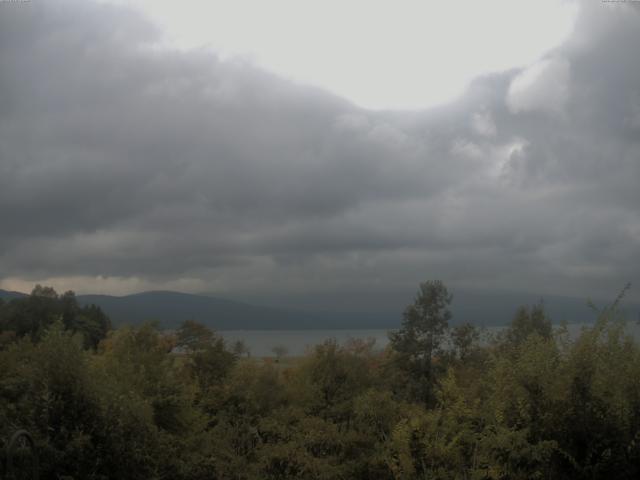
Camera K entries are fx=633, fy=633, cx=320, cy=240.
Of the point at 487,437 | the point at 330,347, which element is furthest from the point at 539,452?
the point at 330,347

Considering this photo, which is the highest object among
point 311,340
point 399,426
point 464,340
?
point 399,426

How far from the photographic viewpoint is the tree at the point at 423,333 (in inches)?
1403

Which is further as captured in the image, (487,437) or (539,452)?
(487,437)

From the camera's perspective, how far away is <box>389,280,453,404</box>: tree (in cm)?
3562

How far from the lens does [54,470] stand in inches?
373

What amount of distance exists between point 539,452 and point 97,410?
684cm

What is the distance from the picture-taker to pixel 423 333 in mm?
Answer: 36500

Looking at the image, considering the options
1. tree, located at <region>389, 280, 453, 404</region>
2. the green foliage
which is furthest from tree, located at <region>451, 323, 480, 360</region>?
the green foliage

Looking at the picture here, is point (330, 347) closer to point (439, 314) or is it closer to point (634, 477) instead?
point (634, 477)

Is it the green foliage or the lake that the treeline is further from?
the green foliage

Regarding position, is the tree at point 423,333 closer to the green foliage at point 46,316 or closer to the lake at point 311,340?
the lake at point 311,340

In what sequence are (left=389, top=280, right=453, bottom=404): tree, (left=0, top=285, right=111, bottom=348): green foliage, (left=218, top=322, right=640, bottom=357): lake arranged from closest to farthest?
(left=218, top=322, right=640, bottom=357): lake → (left=389, top=280, right=453, bottom=404): tree → (left=0, top=285, right=111, bottom=348): green foliage

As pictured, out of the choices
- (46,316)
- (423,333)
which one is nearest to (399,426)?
(423,333)

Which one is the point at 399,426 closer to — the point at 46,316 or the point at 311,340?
the point at 311,340
